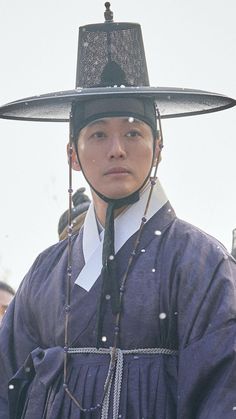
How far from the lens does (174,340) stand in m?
4.17

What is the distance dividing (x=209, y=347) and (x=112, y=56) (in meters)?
1.37

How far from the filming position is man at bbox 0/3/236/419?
4.04m

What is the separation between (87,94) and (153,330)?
96 cm

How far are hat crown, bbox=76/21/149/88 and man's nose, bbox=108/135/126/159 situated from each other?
1.15ft

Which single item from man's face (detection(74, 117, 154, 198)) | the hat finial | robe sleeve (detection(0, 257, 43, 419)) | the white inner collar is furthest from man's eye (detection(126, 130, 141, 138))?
robe sleeve (detection(0, 257, 43, 419))

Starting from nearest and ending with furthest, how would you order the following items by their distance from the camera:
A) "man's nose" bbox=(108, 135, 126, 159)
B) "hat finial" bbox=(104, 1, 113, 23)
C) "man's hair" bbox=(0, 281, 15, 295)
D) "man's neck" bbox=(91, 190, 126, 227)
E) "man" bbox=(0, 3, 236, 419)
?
"man" bbox=(0, 3, 236, 419) → "man's nose" bbox=(108, 135, 126, 159) → "man's neck" bbox=(91, 190, 126, 227) → "hat finial" bbox=(104, 1, 113, 23) → "man's hair" bbox=(0, 281, 15, 295)

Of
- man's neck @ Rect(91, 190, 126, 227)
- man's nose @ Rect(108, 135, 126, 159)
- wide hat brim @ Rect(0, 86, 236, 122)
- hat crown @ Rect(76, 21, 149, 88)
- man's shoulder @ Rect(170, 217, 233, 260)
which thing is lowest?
man's shoulder @ Rect(170, 217, 233, 260)

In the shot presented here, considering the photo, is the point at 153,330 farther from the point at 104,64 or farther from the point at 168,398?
the point at 104,64

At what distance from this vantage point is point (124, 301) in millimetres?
4188

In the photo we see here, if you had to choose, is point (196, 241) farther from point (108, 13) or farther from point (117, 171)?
point (108, 13)

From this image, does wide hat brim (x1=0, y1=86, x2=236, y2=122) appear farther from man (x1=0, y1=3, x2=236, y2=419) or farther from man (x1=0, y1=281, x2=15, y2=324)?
man (x1=0, y1=281, x2=15, y2=324)

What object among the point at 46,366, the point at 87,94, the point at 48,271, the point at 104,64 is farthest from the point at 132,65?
the point at 46,366

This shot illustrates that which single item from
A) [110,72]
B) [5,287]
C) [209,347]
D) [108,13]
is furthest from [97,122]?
[5,287]

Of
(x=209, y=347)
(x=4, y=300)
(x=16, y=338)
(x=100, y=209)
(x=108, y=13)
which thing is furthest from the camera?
(x=4, y=300)
